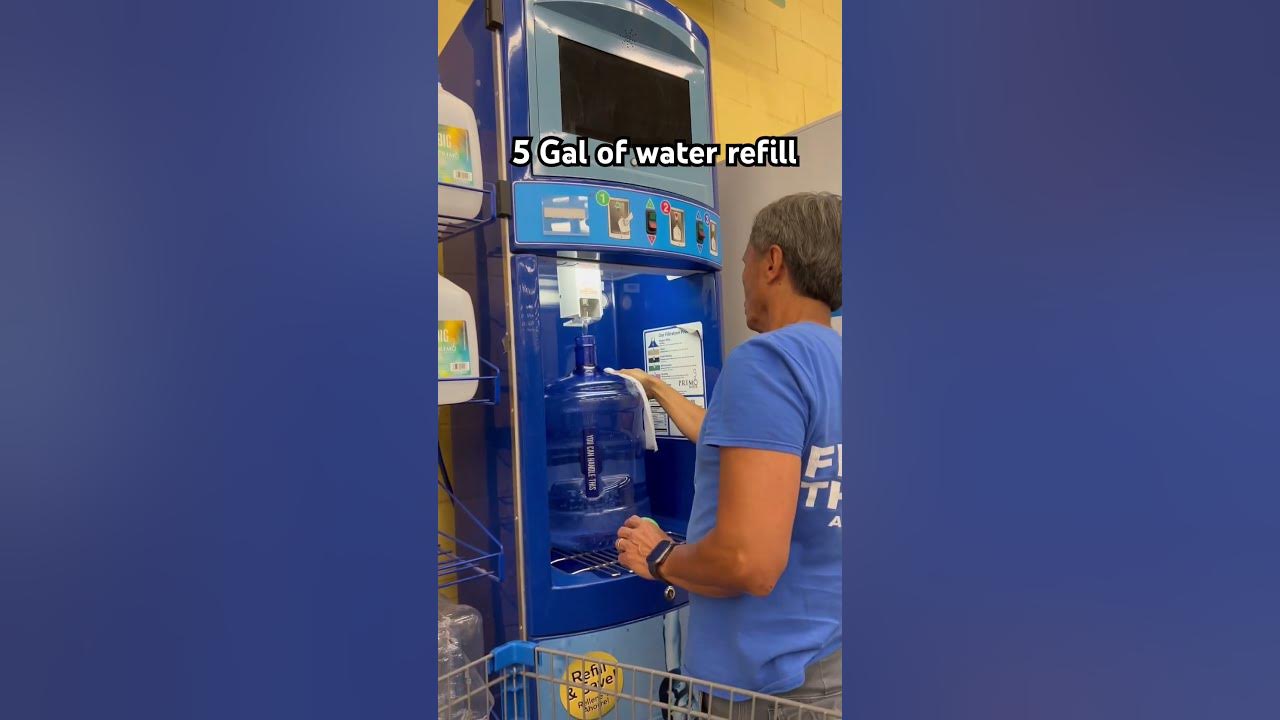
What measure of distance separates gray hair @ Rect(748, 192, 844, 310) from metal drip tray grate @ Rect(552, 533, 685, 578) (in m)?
0.82

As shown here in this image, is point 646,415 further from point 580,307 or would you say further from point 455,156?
point 455,156

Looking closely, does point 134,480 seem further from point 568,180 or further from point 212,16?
point 568,180

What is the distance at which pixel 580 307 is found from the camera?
1.87 meters

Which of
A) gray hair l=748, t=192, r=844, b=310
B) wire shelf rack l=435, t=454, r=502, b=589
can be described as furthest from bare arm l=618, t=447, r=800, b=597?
wire shelf rack l=435, t=454, r=502, b=589

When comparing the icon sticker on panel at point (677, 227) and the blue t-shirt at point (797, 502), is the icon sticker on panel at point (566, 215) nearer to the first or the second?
the icon sticker on panel at point (677, 227)

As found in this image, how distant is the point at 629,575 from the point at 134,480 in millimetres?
1538

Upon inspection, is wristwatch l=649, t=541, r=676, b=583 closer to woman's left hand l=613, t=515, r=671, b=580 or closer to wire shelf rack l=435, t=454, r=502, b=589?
woman's left hand l=613, t=515, r=671, b=580

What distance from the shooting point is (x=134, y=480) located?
31cm

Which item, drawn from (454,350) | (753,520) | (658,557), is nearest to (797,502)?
(753,520)

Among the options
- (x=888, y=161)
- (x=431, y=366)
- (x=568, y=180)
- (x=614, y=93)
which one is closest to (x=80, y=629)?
(x=431, y=366)

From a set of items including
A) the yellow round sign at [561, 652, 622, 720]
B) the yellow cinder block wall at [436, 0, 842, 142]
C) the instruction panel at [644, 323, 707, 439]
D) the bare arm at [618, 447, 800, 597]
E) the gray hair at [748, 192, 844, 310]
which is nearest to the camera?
the bare arm at [618, 447, 800, 597]

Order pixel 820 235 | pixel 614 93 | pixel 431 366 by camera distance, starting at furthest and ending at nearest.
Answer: pixel 614 93, pixel 820 235, pixel 431 366

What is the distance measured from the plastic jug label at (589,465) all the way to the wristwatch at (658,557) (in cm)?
46

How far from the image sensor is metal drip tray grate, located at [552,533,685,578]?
178cm
